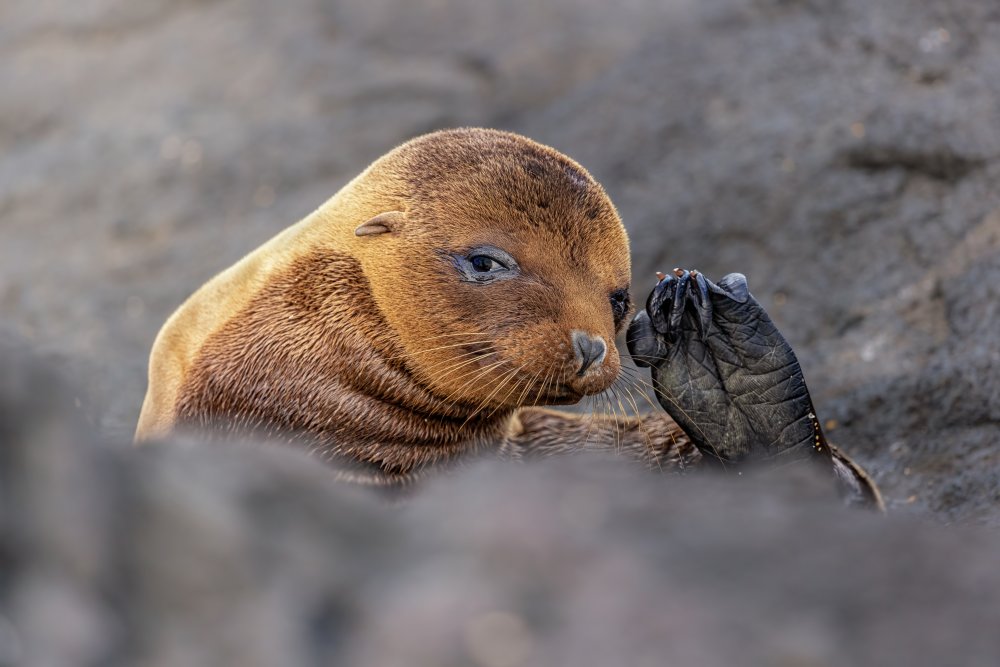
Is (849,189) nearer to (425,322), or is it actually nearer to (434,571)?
(425,322)

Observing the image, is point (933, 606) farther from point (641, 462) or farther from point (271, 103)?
point (271, 103)

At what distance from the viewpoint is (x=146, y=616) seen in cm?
196

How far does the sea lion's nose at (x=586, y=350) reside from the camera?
15.3ft

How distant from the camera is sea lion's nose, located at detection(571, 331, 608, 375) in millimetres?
4648

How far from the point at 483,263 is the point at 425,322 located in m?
0.33

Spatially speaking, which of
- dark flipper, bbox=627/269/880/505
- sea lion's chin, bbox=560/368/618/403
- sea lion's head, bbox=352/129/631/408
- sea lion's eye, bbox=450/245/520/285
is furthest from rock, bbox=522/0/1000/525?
sea lion's eye, bbox=450/245/520/285

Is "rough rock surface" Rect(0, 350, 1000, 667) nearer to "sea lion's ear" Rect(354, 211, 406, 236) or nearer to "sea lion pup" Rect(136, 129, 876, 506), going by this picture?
"sea lion pup" Rect(136, 129, 876, 506)

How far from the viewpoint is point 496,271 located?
4812 millimetres

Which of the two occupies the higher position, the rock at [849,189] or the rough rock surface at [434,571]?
the rough rock surface at [434,571]

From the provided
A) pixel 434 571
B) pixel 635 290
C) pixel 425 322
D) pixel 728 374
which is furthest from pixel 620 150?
pixel 434 571

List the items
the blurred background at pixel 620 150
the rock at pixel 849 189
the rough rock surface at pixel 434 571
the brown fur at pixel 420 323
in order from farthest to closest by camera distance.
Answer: the blurred background at pixel 620 150, the rock at pixel 849 189, the brown fur at pixel 420 323, the rough rock surface at pixel 434 571

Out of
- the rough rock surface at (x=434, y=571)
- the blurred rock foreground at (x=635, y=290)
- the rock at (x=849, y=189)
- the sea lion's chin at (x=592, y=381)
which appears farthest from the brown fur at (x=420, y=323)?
the rough rock surface at (x=434, y=571)

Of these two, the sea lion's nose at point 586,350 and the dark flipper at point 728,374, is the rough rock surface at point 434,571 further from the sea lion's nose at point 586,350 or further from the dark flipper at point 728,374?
the dark flipper at point 728,374

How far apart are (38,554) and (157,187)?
824 centimetres
